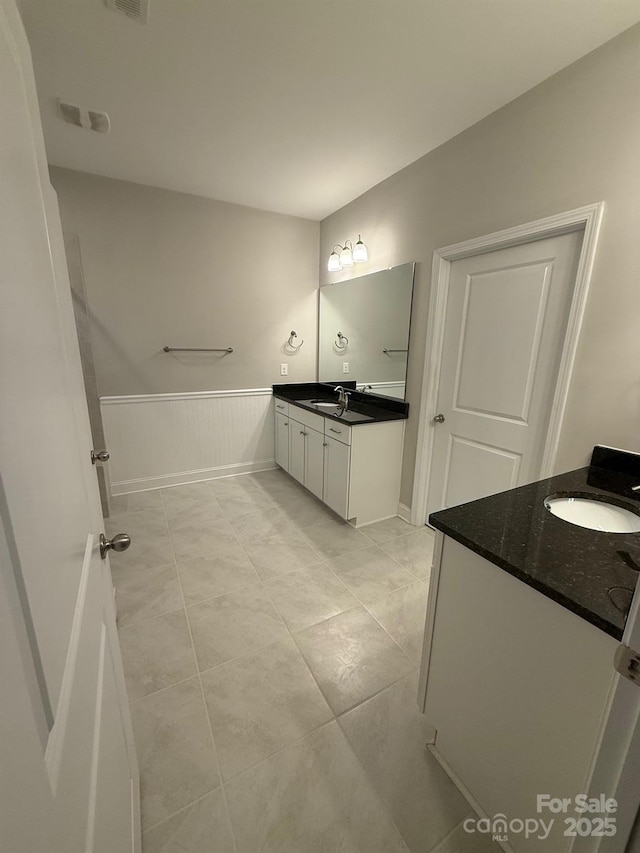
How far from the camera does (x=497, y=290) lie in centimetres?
192

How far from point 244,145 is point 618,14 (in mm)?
1855

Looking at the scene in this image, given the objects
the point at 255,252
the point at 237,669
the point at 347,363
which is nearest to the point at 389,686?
the point at 237,669

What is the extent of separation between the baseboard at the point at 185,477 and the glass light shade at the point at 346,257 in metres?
2.09

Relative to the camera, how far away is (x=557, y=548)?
35.7 inches

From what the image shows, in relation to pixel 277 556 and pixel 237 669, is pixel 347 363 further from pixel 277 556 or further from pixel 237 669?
pixel 237 669

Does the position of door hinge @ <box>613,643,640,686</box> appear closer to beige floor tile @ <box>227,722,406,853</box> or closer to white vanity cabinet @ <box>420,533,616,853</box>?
white vanity cabinet @ <box>420,533,616,853</box>

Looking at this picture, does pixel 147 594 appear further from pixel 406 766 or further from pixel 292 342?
pixel 292 342

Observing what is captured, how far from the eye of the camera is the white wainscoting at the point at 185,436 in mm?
3004

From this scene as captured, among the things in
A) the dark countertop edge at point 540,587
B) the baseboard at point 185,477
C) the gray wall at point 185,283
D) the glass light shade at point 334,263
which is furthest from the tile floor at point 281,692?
the glass light shade at point 334,263

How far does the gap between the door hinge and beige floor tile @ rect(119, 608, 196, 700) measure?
155cm

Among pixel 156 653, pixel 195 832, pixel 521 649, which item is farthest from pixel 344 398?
pixel 195 832

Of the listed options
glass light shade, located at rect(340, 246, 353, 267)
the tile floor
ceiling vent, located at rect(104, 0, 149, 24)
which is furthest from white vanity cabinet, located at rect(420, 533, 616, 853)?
glass light shade, located at rect(340, 246, 353, 267)

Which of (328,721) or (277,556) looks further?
(277,556)

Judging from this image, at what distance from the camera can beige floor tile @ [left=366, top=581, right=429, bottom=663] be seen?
5.28 feet
